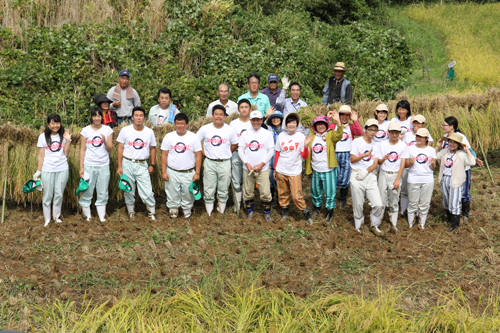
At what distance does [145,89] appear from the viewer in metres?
10.8

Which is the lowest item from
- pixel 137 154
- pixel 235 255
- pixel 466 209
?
pixel 235 255

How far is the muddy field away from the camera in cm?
499

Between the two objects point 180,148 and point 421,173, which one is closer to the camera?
point 421,173

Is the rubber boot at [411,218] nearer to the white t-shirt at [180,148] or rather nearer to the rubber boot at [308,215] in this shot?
the rubber boot at [308,215]

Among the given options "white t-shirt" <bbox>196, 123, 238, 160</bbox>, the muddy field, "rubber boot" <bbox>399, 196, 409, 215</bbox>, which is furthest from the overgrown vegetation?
"rubber boot" <bbox>399, 196, 409, 215</bbox>

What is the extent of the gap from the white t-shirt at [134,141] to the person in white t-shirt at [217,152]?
28.3 inches

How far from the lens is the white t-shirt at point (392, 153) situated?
642 cm

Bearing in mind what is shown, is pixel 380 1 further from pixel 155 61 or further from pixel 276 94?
pixel 276 94

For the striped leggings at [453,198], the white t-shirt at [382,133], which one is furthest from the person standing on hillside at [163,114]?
the striped leggings at [453,198]

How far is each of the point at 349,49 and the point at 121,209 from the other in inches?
349

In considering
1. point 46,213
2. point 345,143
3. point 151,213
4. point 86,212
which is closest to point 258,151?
point 345,143

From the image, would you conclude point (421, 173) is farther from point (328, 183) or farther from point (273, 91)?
point (273, 91)

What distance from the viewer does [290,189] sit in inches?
267

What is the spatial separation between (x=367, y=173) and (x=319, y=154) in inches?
28.0
